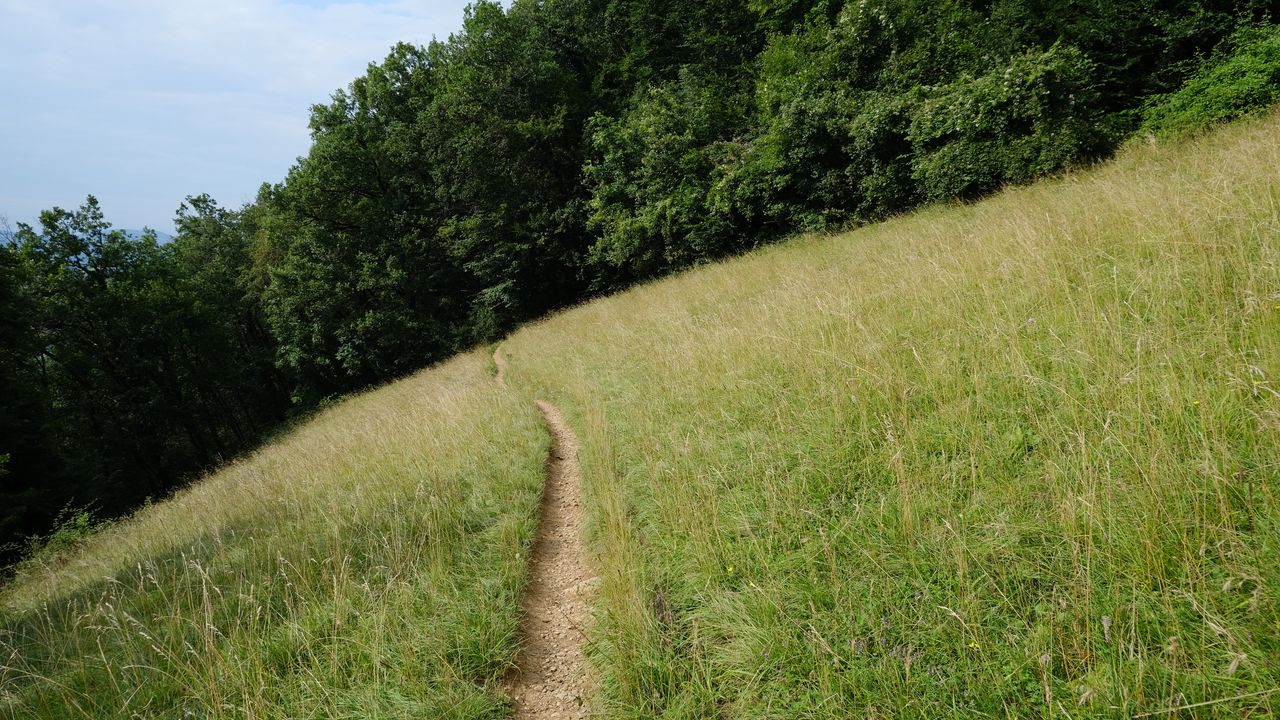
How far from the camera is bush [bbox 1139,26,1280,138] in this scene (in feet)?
30.5

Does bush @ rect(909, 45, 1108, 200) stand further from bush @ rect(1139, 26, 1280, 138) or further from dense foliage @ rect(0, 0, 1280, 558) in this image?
bush @ rect(1139, 26, 1280, 138)

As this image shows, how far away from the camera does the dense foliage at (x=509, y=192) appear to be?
14.5 meters

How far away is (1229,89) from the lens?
966cm

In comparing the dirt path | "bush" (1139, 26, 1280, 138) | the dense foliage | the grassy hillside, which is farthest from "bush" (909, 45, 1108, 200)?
the dirt path

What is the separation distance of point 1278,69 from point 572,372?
50.2 ft

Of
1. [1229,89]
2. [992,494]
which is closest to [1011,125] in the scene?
[1229,89]

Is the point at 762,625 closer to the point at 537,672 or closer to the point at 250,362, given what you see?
the point at 537,672

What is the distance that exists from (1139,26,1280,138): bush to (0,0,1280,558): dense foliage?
3.65 feet

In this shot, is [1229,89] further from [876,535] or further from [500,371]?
[500,371]

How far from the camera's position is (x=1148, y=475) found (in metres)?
2.15

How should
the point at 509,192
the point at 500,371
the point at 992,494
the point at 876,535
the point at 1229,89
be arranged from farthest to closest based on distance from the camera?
the point at 509,192 → the point at 500,371 → the point at 1229,89 → the point at 876,535 → the point at 992,494

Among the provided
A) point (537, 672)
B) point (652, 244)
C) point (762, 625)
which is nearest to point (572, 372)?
point (537, 672)

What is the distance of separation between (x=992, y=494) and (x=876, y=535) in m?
0.66

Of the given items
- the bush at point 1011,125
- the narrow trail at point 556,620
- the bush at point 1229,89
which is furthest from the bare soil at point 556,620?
the bush at point 1011,125
